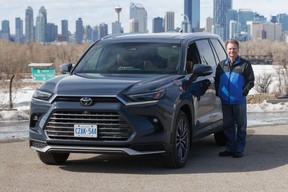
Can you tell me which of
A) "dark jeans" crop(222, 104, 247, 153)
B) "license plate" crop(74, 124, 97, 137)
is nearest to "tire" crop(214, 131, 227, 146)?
"dark jeans" crop(222, 104, 247, 153)

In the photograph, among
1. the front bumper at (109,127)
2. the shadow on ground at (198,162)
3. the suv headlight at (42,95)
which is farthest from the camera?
the shadow on ground at (198,162)

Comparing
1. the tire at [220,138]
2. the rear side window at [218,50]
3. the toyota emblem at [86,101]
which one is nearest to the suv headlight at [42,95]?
the toyota emblem at [86,101]

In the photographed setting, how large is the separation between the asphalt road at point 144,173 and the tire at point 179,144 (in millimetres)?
122

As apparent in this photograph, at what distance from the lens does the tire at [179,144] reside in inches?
327

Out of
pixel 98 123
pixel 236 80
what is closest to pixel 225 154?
pixel 236 80

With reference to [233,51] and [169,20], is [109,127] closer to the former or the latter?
[233,51]

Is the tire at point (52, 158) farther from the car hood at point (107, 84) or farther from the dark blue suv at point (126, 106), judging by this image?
the car hood at point (107, 84)

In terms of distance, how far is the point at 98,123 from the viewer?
7.88 metres

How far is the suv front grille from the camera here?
7.87 m

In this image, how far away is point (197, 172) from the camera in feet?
27.3

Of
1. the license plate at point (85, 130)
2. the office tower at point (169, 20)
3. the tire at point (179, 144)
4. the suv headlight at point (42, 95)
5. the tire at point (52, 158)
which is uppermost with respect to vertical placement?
the office tower at point (169, 20)

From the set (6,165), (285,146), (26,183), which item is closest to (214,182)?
(26,183)

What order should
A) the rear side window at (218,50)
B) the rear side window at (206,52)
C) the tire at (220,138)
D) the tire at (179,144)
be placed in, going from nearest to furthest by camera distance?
1. the tire at (179,144)
2. the rear side window at (206,52)
3. the rear side window at (218,50)
4. the tire at (220,138)

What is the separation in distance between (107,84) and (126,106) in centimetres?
47
